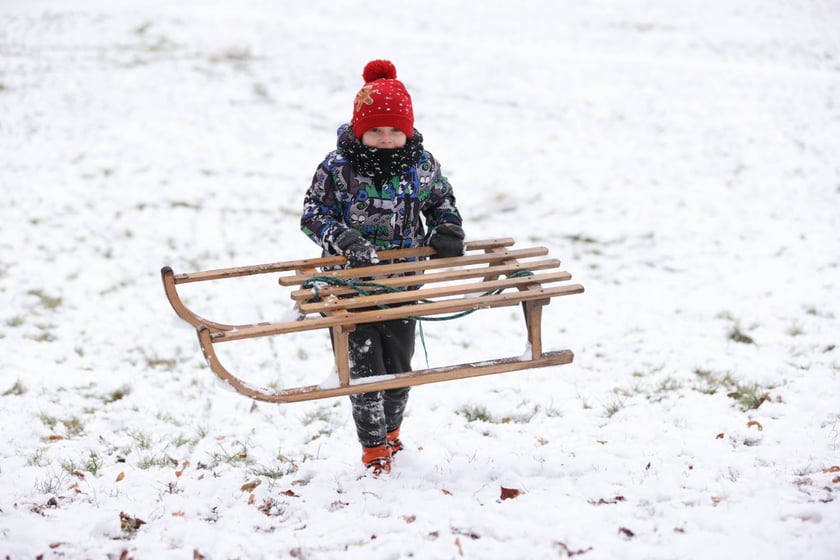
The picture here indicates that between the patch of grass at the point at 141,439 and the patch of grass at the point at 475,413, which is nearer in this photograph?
the patch of grass at the point at 141,439

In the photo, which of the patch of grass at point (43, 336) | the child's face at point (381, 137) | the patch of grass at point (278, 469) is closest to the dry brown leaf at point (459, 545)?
the patch of grass at point (278, 469)

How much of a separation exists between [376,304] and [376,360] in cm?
48

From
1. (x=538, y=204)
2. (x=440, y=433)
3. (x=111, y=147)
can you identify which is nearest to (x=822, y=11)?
(x=538, y=204)

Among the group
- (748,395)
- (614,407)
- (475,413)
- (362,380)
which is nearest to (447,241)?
(362,380)

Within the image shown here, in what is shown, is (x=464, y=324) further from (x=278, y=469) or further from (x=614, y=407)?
(x=278, y=469)

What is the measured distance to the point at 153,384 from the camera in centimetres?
501

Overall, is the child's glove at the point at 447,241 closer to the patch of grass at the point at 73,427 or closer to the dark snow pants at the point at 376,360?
the dark snow pants at the point at 376,360

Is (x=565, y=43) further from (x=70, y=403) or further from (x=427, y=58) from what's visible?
(x=70, y=403)

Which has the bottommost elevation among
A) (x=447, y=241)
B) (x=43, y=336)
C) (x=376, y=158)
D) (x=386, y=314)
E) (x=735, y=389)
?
(x=735, y=389)

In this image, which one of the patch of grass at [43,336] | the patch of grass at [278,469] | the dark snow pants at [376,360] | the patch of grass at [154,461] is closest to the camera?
the dark snow pants at [376,360]

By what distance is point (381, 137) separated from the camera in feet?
10.4

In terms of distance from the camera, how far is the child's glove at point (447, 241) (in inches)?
133

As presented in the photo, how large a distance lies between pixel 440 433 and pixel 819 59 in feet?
58.3

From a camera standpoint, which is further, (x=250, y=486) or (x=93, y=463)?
(x=93, y=463)
